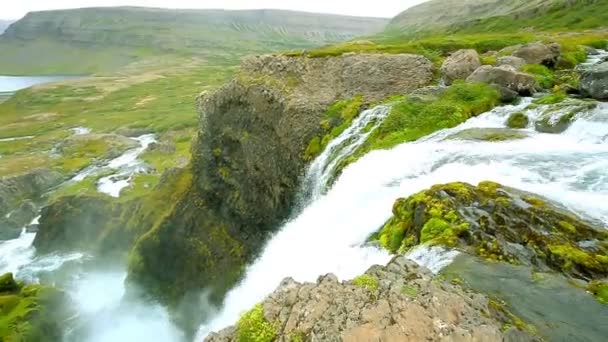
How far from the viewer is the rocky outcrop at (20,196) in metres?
74.1

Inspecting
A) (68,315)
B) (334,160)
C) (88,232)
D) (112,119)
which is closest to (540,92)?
(334,160)

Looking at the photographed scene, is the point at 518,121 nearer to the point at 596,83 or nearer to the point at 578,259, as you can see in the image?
the point at 596,83

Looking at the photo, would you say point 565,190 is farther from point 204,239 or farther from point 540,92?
point 204,239

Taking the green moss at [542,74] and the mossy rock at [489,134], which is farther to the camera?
the green moss at [542,74]

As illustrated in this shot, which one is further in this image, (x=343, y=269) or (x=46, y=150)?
(x=46, y=150)

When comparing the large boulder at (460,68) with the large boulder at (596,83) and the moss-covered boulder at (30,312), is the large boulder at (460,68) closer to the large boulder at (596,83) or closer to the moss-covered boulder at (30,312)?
the large boulder at (596,83)

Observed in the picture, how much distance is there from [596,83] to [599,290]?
773 inches

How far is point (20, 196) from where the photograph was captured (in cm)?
8494

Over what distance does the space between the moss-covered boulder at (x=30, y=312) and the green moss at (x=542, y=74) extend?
46194 mm

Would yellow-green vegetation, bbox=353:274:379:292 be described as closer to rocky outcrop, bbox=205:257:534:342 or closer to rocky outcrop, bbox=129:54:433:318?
rocky outcrop, bbox=205:257:534:342

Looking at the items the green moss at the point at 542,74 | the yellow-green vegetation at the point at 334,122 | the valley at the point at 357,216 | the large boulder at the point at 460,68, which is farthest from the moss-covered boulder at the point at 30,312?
the green moss at the point at 542,74

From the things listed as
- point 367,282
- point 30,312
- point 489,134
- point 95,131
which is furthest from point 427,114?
point 95,131

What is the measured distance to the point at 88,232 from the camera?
66.9m

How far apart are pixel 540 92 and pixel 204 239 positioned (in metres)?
30.8
